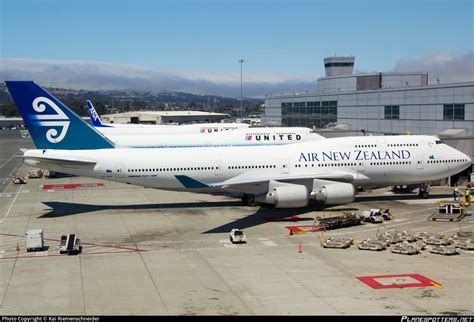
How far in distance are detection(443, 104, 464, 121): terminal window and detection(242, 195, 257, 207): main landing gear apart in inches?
1394

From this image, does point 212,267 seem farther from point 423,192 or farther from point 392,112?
point 392,112

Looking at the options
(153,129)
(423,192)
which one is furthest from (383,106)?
(423,192)

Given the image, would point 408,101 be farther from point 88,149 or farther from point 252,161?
point 88,149

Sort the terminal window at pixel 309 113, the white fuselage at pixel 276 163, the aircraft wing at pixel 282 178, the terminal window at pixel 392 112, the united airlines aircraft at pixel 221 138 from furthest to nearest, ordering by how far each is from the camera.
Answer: the terminal window at pixel 309 113, the terminal window at pixel 392 112, the united airlines aircraft at pixel 221 138, the white fuselage at pixel 276 163, the aircraft wing at pixel 282 178

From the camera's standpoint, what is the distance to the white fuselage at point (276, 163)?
40.3 meters

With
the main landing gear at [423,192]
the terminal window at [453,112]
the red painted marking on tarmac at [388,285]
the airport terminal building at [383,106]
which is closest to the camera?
the red painted marking on tarmac at [388,285]

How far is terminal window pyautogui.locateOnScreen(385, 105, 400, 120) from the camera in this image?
80.0 m

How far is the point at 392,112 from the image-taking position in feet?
267

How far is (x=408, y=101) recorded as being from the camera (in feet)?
252

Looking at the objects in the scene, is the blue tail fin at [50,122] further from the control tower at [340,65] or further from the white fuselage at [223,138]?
the control tower at [340,65]

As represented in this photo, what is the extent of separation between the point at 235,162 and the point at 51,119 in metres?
14.8

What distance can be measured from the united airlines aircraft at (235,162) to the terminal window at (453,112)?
2394 cm

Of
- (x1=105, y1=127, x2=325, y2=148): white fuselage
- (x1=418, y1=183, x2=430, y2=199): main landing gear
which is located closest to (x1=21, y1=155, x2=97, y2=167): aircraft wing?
(x1=105, y1=127, x2=325, y2=148): white fuselage

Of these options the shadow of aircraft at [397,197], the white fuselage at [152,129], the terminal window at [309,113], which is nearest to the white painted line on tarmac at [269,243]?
the shadow of aircraft at [397,197]
